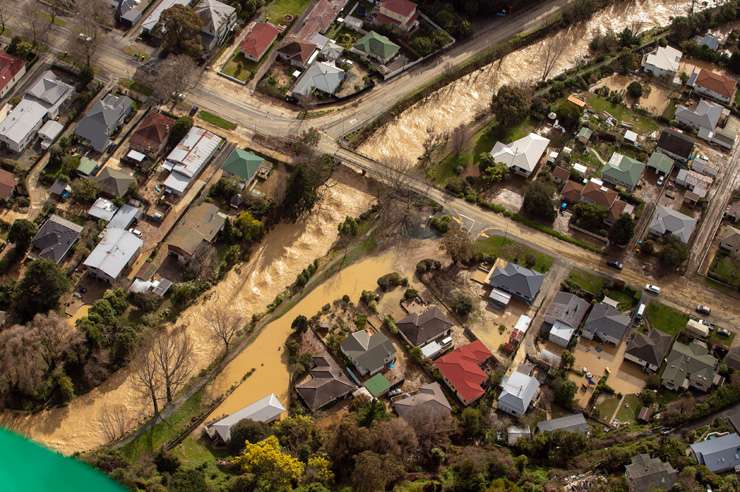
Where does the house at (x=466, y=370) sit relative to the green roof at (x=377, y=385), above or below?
above

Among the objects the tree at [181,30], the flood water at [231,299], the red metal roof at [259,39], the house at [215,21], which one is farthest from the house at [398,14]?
the flood water at [231,299]

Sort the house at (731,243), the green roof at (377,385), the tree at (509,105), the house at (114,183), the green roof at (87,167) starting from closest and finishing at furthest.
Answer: the green roof at (377,385), the house at (114,183), the green roof at (87,167), the house at (731,243), the tree at (509,105)

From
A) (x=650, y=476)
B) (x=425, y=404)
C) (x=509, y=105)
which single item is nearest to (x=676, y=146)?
(x=509, y=105)

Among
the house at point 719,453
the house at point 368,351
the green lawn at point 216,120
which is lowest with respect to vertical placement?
the house at point 368,351

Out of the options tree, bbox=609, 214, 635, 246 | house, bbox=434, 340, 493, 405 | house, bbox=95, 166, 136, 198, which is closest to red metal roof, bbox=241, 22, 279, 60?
house, bbox=95, 166, 136, 198

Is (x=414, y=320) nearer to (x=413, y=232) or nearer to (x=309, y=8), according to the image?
(x=413, y=232)

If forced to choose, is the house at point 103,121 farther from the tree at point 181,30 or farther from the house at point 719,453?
the house at point 719,453

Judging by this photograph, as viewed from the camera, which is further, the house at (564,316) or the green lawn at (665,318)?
the green lawn at (665,318)

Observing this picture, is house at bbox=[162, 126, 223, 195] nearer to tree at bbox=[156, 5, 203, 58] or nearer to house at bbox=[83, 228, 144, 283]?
house at bbox=[83, 228, 144, 283]

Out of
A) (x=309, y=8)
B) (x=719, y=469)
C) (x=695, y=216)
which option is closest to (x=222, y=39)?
(x=309, y=8)
